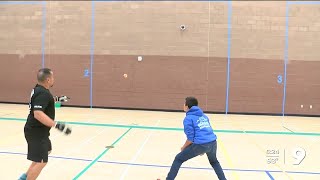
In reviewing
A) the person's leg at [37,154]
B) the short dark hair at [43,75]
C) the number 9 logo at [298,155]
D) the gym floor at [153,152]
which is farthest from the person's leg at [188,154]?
the number 9 logo at [298,155]

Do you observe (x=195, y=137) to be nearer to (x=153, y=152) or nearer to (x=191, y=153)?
(x=191, y=153)

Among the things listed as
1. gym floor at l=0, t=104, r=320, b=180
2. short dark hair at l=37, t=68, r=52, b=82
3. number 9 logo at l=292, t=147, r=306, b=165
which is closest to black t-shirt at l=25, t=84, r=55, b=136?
short dark hair at l=37, t=68, r=52, b=82

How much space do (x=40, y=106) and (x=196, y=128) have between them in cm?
216

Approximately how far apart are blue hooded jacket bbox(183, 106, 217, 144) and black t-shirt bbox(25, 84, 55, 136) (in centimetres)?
192

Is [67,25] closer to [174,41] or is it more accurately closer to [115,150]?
[174,41]

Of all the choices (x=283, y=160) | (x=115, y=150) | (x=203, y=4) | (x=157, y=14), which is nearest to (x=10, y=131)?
(x=115, y=150)

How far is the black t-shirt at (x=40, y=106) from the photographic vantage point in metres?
4.28

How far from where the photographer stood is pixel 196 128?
4871 mm

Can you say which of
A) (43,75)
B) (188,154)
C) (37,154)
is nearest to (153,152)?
(188,154)

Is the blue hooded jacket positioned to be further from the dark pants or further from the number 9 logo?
the number 9 logo

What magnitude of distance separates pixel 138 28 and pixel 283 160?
1227 cm

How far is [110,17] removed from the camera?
18.3 meters

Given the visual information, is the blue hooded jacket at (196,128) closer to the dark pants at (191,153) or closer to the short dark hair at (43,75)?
the dark pants at (191,153)

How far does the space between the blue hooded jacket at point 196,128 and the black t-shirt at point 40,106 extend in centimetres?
192
